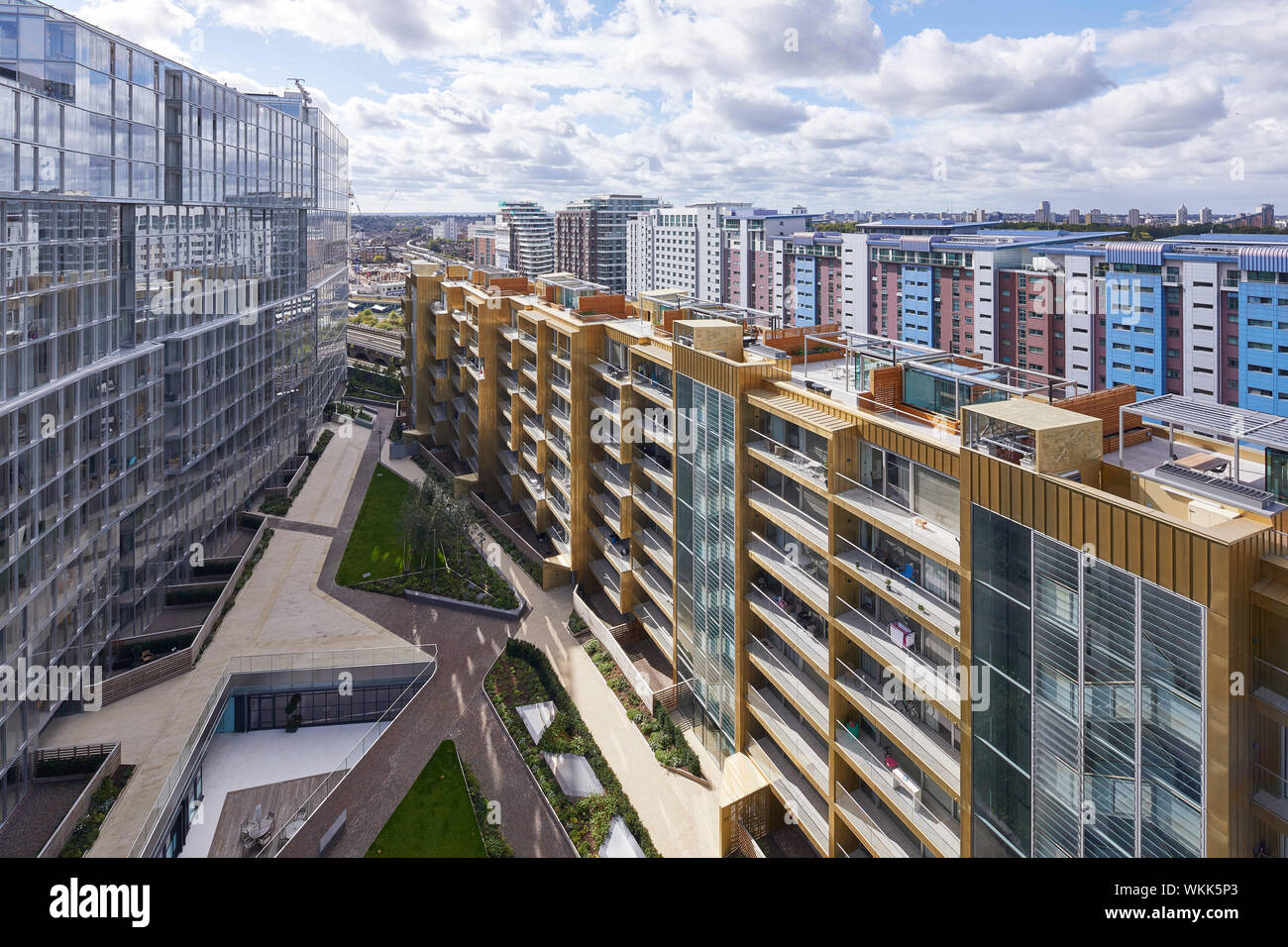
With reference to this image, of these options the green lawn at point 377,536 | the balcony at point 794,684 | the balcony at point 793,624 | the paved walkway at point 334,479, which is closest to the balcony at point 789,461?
the balcony at point 793,624

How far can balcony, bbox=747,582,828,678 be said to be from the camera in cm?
2444

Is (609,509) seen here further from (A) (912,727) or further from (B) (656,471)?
(A) (912,727)

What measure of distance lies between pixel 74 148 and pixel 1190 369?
245ft

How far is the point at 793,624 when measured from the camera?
2608cm

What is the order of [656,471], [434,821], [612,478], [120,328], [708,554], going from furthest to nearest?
[612,478]
[656,471]
[120,328]
[708,554]
[434,821]

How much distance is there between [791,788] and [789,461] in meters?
10.8

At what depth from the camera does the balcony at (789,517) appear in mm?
23875

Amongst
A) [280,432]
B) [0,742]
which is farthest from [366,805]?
[280,432]

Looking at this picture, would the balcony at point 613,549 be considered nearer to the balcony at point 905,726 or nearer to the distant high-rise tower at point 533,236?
the balcony at point 905,726

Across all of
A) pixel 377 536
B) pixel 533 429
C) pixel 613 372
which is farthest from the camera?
pixel 377 536

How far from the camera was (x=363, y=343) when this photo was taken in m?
110

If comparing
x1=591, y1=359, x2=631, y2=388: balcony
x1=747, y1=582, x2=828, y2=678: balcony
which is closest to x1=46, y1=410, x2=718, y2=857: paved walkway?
x1=747, y1=582, x2=828, y2=678: balcony

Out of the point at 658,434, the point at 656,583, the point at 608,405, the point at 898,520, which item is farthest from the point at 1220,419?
the point at 608,405

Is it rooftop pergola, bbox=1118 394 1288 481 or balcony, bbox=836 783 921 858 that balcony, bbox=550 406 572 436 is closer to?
balcony, bbox=836 783 921 858
